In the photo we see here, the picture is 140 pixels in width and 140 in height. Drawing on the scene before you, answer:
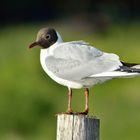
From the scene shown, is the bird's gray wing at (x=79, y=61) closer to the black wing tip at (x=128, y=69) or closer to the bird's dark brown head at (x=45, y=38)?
the black wing tip at (x=128, y=69)

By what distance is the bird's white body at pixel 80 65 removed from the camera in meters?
5.93

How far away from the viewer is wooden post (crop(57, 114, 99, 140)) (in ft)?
17.5

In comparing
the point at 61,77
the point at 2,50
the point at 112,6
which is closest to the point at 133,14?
the point at 112,6

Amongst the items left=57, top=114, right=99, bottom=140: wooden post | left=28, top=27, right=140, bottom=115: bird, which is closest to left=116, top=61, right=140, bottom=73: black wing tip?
left=28, top=27, right=140, bottom=115: bird

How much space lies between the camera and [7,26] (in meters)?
17.5

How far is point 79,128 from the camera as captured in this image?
537 cm

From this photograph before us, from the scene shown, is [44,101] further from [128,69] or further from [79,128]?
[79,128]

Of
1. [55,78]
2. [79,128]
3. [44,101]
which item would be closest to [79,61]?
[55,78]

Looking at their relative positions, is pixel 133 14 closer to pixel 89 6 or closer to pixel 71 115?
pixel 89 6

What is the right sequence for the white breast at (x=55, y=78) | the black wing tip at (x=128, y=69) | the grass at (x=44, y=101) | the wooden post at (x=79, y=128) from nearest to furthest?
the wooden post at (x=79, y=128) → the black wing tip at (x=128, y=69) → the white breast at (x=55, y=78) → the grass at (x=44, y=101)

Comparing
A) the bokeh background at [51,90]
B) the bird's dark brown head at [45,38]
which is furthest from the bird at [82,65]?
the bokeh background at [51,90]

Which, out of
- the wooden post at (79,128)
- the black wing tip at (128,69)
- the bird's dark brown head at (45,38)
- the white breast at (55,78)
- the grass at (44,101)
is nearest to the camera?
the wooden post at (79,128)

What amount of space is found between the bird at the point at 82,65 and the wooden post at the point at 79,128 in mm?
451

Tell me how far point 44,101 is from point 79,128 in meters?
5.67
